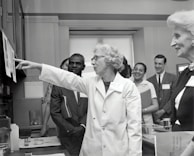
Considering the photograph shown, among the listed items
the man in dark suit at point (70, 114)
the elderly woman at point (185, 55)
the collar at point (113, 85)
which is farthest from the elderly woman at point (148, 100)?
the elderly woman at point (185, 55)

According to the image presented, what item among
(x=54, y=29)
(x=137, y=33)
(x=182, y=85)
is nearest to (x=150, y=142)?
(x=182, y=85)

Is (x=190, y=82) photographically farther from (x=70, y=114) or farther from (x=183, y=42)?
(x=70, y=114)

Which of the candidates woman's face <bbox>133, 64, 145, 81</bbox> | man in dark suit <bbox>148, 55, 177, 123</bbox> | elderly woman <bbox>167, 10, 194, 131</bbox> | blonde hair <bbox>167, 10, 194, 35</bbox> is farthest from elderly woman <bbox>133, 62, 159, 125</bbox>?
blonde hair <bbox>167, 10, 194, 35</bbox>

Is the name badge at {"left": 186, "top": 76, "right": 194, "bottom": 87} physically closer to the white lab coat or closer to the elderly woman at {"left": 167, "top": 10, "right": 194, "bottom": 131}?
the elderly woman at {"left": 167, "top": 10, "right": 194, "bottom": 131}

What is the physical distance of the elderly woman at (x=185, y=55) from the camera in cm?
140

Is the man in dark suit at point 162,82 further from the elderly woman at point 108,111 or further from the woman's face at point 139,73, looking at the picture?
the elderly woman at point 108,111

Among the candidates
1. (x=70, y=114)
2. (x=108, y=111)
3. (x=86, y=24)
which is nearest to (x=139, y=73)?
(x=70, y=114)

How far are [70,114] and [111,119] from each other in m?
0.50

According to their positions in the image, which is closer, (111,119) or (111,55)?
(111,119)

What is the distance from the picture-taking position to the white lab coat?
1.81 m

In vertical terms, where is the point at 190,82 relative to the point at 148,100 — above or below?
above

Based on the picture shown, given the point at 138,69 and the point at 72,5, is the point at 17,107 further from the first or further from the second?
the point at 72,5

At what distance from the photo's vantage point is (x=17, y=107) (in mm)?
3459

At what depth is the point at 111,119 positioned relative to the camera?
1828 mm
